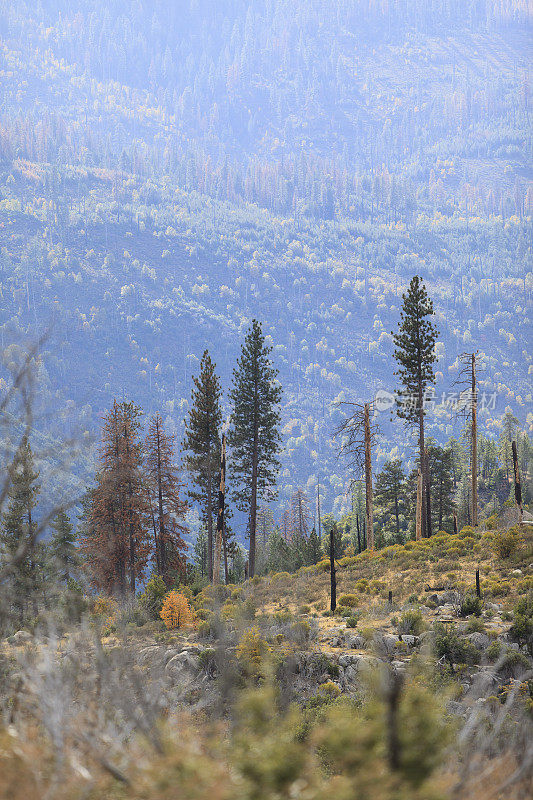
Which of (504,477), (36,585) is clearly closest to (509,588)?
(36,585)

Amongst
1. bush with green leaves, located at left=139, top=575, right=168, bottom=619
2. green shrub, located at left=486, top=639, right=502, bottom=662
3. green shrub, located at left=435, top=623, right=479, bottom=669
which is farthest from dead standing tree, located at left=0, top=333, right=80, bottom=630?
bush with green leaves, located at left=139, top=575, right=168, bottom=619

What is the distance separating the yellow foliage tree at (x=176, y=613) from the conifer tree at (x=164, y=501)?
37.6ft

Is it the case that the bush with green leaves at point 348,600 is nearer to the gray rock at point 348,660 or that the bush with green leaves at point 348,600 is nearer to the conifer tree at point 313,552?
the gray rock at point 348,660

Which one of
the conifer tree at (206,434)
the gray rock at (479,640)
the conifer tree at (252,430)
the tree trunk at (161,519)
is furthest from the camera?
the conifer tree at (252,430)

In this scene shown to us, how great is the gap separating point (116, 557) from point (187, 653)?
13.9 m

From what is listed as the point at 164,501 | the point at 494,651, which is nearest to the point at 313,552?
the point at 164,501

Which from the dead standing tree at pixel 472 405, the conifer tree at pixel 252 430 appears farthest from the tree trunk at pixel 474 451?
the conifer tree at pixel 252 430

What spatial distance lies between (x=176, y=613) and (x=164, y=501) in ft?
41.8

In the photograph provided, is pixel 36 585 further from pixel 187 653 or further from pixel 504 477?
pixel 504 477

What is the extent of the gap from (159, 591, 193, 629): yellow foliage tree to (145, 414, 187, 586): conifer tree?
11.5 meters

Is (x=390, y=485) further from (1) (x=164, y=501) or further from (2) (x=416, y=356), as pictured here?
(1) (x=164, y=501)

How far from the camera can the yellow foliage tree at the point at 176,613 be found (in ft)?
66.3

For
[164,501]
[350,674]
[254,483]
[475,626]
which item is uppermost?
[254,483]

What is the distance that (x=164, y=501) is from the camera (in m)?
32.8
